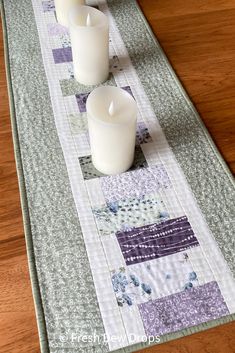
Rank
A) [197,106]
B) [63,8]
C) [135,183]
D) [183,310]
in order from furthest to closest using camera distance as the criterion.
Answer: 1. [63,8]
2. [197,106]
3. [135,183]
4. [183,310]

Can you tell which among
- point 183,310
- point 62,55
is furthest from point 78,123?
point 183,310

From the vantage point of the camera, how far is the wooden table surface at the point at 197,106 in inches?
17.0

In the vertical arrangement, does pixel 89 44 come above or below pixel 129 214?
above

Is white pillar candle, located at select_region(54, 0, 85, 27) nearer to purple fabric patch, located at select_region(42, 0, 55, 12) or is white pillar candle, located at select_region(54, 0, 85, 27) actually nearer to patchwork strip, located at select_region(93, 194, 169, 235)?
purple fabric patch, located at select_region(42, 0, 55, 12)

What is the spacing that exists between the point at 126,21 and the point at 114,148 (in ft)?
1.27

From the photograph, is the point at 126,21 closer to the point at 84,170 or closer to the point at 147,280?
the point at 84,170

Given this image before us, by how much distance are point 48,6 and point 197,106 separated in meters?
0.40

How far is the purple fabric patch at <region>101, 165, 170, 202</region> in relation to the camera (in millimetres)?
555

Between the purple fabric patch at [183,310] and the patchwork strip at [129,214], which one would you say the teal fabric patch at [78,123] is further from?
the purple fabric patch at [183,310]

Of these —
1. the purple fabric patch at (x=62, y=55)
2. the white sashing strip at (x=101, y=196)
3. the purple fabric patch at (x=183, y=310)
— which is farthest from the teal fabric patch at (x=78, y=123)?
the purple fabric patch at (x=183, y=310)

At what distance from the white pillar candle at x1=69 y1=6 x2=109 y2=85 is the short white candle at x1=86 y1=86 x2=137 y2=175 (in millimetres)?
132

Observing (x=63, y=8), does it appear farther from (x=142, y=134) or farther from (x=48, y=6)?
(x=142, y=134)

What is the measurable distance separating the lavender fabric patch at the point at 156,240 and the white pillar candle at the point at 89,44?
0.30 metres

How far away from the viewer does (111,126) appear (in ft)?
1.70
